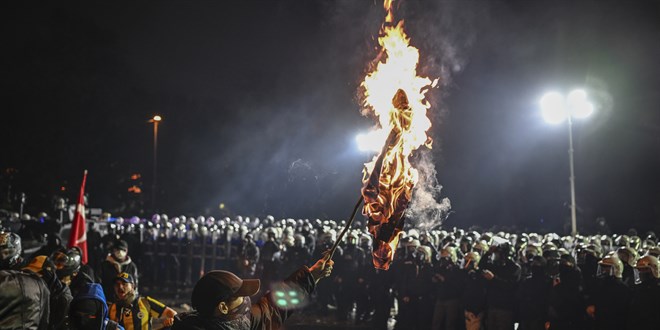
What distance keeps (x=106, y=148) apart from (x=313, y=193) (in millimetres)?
14973

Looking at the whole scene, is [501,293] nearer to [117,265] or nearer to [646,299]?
[646,299]

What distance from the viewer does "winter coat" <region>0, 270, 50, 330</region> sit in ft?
13.1

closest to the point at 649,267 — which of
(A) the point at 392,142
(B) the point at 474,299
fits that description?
(B) the point at 474,299

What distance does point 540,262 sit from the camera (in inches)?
401

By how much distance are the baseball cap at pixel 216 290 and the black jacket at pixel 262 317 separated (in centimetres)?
7

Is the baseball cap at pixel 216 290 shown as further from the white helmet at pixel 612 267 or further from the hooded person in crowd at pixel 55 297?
the white helmet at pixel 612 267

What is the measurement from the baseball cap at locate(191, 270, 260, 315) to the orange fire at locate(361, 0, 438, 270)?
4.84 feet

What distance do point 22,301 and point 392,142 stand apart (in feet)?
10.6

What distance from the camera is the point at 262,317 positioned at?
3.80 metres

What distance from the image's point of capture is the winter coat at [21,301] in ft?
13.1

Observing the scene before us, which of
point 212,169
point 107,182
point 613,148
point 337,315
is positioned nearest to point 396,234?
point 337,315

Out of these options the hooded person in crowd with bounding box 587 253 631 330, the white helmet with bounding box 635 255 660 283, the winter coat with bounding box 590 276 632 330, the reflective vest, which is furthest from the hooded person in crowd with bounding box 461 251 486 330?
the reflective vest

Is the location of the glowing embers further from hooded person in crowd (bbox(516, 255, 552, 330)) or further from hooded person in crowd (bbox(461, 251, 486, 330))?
hooded person in crowd (bbox(516, 255, 552, 330))

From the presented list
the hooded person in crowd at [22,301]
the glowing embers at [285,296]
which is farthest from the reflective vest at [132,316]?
the glowing embers at [285,296]
